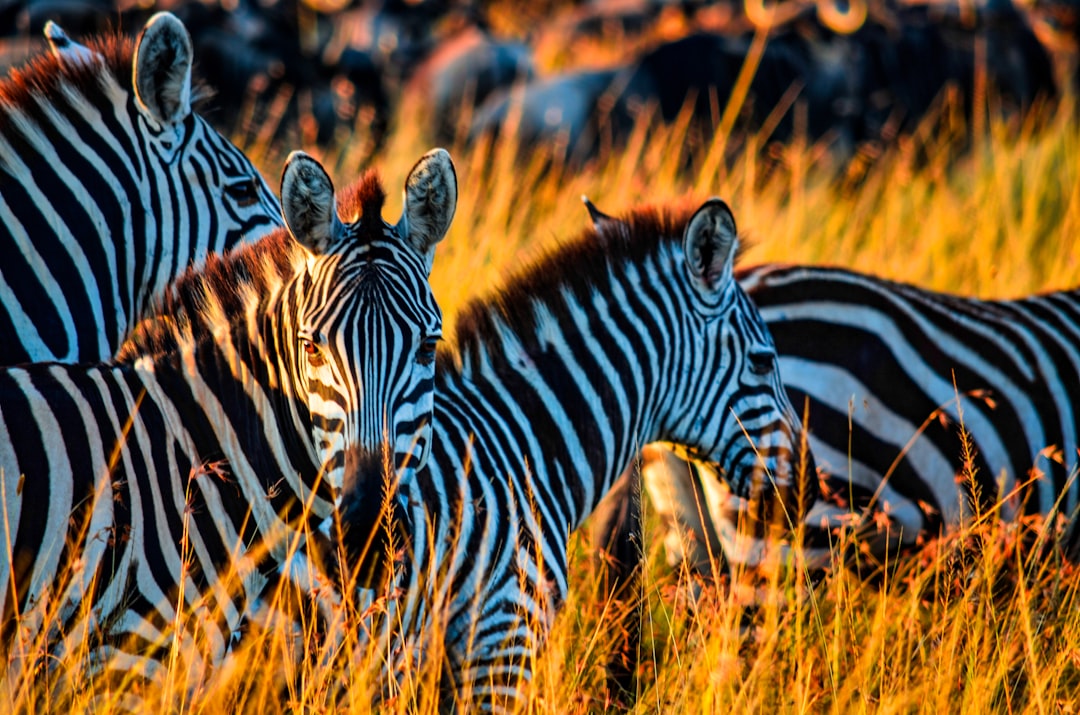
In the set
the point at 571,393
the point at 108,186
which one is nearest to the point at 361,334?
the point at 571,393

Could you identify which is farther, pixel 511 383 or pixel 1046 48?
pixel 1046 48

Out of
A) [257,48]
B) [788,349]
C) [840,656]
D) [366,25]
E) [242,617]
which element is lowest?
[840,656]

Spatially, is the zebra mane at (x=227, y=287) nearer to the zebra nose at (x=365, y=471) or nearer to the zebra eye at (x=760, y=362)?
the zebra nose at (x=365, y=471)

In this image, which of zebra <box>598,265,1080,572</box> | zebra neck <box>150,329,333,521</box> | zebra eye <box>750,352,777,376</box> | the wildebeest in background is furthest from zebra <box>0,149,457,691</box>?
the wildebeest in background

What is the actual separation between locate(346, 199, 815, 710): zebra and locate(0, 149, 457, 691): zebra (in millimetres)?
415

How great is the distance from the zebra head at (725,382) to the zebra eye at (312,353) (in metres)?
1.37

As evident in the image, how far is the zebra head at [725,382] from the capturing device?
3.83 meters

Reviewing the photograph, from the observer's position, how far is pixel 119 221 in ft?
12.8

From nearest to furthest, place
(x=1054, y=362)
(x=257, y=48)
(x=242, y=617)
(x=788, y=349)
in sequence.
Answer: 1. (x=242, y=617)
2. (x=788, y=349)
3. (x=1054, y=362)
4. (x=257, y=48)

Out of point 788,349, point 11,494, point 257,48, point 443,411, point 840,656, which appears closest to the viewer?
point 11,494

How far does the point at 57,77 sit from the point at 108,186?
1.35 feet

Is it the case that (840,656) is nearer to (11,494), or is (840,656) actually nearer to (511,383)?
(511,383)

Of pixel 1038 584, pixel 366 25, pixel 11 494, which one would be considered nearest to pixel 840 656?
pixel 1038 584

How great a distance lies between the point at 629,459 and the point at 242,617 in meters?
1.42
